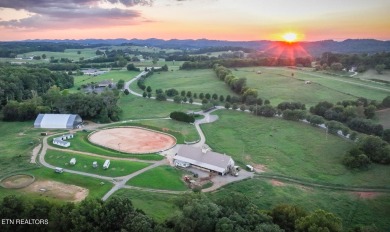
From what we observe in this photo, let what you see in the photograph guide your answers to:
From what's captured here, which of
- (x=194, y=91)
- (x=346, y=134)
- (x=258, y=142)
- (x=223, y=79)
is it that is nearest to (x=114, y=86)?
(x=194, y=91)

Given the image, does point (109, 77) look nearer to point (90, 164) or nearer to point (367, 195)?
point (90, 164)

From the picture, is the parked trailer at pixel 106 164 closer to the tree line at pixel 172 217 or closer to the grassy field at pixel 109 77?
the tree line at pixel 172 217

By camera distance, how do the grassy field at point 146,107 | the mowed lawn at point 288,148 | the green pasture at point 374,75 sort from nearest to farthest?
the mowed lawn at point 288,148
the grassy field at point 146,107
the green pasture at point 374,75

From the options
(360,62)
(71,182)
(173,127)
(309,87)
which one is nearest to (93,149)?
(71,182)

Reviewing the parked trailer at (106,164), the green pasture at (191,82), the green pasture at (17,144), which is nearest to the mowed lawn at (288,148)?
the parked trailer at (106,164)

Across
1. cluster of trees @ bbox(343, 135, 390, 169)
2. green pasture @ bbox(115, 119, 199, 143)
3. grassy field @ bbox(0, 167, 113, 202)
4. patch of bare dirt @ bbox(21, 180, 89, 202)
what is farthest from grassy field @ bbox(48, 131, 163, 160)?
cluster of trees @ bbox(343, 135, 390, 169)

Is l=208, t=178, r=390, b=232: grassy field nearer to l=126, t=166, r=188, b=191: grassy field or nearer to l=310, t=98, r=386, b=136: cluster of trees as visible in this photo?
l=126, t=166, r=188, b=191: grassy field

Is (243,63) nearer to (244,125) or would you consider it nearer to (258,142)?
(244,125)
